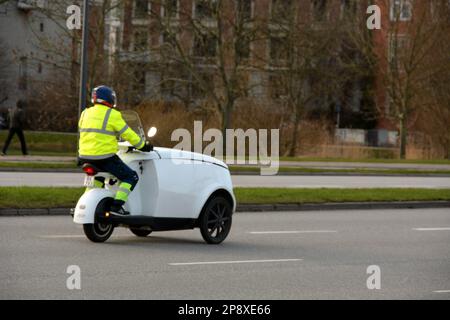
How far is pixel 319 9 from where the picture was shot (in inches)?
1874

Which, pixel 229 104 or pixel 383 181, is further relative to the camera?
pixel 229 104

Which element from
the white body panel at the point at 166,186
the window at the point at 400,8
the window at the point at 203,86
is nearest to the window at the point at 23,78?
the window at the point at 203,86

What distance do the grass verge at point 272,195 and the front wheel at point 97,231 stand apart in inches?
173

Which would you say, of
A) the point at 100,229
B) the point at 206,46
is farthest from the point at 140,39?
the point at 100,229

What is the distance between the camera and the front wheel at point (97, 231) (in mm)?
12977

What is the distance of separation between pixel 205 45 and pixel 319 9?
6800 mm

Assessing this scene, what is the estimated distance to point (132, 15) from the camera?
41.7 meters

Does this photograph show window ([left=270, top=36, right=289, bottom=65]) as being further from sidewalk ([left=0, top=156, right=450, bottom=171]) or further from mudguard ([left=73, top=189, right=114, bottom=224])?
mudguard ([left=73, top=189, right=114, bottom=224])

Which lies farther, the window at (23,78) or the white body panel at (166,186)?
the window at (23,78)

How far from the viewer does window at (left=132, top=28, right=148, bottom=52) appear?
41.3m

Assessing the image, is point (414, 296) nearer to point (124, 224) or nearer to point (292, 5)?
point (124, 224)

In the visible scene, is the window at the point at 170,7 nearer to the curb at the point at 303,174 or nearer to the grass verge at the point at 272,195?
the curb at the point at 303,174

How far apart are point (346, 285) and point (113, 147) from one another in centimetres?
394
